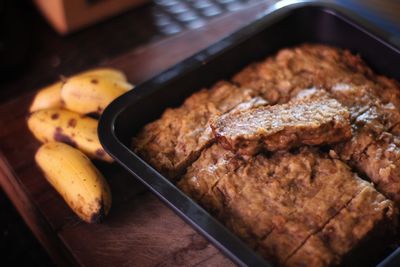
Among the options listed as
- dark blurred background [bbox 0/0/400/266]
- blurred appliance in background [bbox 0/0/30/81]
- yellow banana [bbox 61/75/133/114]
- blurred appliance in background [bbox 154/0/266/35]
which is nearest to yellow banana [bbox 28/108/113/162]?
yellow banana [bbox 61/75/133/114]

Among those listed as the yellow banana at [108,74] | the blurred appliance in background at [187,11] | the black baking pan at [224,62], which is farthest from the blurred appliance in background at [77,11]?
the black baking pan at [224,62]

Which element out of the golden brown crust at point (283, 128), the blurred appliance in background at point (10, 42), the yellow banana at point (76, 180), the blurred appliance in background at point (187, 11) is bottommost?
the blurred appliance in background at point (10, 42)

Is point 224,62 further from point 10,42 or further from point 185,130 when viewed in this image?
point 10,42

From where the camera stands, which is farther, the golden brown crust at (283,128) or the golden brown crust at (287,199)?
the golden brown crust at (283,128)

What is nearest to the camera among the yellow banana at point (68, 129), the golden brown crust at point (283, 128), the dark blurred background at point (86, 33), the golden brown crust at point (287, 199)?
Result: the golden brown crust at point (287, 199)

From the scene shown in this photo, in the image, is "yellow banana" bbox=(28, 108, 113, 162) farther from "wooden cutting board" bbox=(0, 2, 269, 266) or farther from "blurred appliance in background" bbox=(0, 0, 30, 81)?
"blurred appliance in background" bbox=(0, 0, 30, 81)

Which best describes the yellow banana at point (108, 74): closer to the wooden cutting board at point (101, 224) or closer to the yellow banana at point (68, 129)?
the yellow banana at point (68, 129)

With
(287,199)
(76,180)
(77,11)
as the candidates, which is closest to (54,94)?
(76,180)
